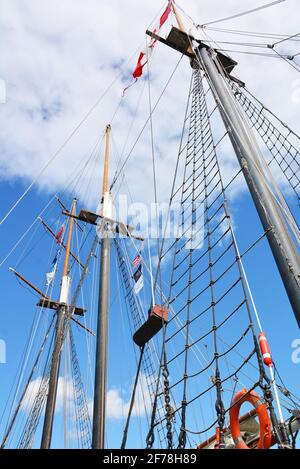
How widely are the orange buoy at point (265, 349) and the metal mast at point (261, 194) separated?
387 mm

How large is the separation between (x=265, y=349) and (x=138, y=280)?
23.5 ft

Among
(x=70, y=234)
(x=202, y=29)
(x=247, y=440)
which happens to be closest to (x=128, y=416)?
(x=247, y=440)

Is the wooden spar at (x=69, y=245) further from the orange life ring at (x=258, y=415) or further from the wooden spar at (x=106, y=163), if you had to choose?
the orange life ring at (x=258, y=415)

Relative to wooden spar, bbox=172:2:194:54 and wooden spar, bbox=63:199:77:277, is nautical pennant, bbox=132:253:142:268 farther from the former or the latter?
wooden spar, bbox=63:199:77:277

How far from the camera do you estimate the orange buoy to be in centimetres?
299

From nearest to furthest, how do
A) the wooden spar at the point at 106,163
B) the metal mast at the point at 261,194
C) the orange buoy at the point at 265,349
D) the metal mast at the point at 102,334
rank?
the orange buoy at the point at 265,349 < the metal mast at the point at 261,194 < the metal mast at the point at 102,334 < the wooden spar at the point at 106,163

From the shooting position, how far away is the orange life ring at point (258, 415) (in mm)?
2854

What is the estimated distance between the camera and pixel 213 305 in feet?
14.5

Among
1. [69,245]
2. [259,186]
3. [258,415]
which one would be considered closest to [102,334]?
[259,186]

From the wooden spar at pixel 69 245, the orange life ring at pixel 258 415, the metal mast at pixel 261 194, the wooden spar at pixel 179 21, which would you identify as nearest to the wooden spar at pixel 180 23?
the wooden spar at pixel 179 21

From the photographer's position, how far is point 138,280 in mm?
10125

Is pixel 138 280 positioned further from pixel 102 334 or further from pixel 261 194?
pixel 261 194

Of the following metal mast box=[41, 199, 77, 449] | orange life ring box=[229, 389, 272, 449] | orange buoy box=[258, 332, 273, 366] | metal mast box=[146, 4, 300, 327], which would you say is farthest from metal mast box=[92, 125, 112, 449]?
metal mast box=[146, 4, 300, 327]
